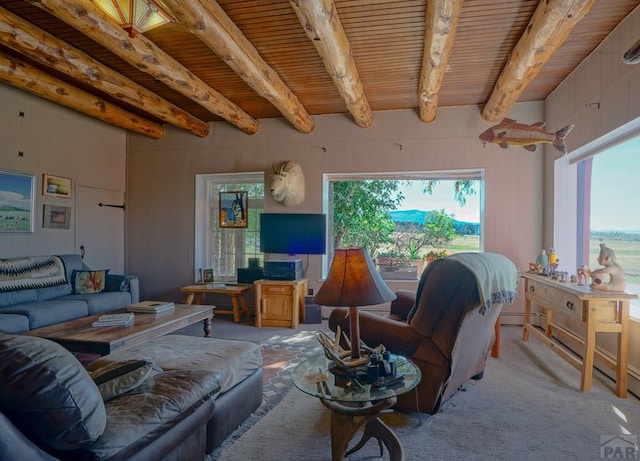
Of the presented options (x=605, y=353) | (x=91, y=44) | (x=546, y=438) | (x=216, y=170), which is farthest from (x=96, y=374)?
(x=216, y=170)

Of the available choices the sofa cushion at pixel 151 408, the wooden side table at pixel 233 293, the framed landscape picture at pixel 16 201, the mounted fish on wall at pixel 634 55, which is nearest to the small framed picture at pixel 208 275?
the wooden side table at pixel 233 293

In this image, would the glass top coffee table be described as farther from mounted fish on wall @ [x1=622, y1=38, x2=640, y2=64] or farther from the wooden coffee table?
mounted fish on wall @ [x1=622, y1=38, x2=640, y2=64]

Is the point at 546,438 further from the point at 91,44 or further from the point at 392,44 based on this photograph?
the point at 91,44

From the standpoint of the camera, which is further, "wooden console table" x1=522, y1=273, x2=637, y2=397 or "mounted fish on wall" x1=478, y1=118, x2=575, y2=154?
"mounted fish on wall" x1=478, y1=118, x2=575, y2=154

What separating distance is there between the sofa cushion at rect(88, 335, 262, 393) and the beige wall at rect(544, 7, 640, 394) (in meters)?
2.80

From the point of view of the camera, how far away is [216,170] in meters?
5.71

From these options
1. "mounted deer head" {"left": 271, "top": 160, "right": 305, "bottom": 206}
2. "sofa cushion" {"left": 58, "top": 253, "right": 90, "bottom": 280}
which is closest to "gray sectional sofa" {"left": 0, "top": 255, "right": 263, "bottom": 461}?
"sofa cushion" {"left": 58, "top": 253, "right": 90, "bottom": 280}

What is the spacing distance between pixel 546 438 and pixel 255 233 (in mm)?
4496

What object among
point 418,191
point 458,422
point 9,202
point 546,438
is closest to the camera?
point 546,438

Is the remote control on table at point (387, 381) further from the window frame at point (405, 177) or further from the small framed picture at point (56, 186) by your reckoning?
the small framed picture at point (56, 186)

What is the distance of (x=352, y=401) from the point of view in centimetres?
161

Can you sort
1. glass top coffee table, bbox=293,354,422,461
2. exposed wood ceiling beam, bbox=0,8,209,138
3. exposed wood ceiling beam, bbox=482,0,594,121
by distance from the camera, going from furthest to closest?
exposed wood ceiling beam, bbox=0,8,209,138
exposed wood ceiling beam, bbox=482,0,594,121
glass top coffee table, bbox=293,354,422,461

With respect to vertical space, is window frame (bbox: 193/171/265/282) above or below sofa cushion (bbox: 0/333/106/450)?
above

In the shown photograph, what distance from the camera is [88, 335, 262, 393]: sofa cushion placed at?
2.07 meters
